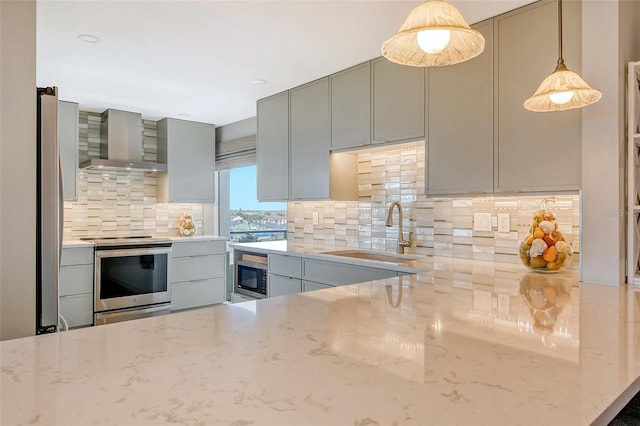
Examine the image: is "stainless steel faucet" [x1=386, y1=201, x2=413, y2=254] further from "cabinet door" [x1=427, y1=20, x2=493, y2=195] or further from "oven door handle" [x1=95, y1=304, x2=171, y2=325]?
"oven door handle" [x1=95, y1=304, x2=171, y2=325]

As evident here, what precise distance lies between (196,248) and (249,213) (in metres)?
0.81

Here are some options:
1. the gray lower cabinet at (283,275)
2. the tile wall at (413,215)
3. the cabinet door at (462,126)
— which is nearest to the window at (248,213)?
the tile wall at (413,215)

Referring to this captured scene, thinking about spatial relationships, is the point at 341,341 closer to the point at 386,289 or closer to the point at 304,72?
the point at 386,289

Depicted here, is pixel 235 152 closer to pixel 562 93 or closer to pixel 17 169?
pixel 17 169

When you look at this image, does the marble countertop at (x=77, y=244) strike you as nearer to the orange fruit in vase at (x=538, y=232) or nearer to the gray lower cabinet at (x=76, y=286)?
the gray lower cabinet at (x=76, y=286)

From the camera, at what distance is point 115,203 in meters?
4.82

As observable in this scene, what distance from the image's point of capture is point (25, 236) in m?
1.50

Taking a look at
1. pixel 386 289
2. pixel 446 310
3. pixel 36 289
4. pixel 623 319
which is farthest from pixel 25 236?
pixel 623 319

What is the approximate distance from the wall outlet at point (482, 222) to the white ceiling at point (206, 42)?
3.82ft

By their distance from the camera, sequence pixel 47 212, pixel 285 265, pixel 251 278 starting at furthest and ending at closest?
pixel 251 278
pixel 285 265
pixel 47 212

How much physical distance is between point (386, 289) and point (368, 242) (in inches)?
72.2

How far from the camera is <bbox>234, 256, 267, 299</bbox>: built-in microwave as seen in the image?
357 centimetres

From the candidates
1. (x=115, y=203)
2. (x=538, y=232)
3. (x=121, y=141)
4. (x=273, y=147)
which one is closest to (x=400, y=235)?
(x=538, y=232)

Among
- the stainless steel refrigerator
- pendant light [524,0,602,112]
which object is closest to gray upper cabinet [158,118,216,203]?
the stainless steel refrigerator
